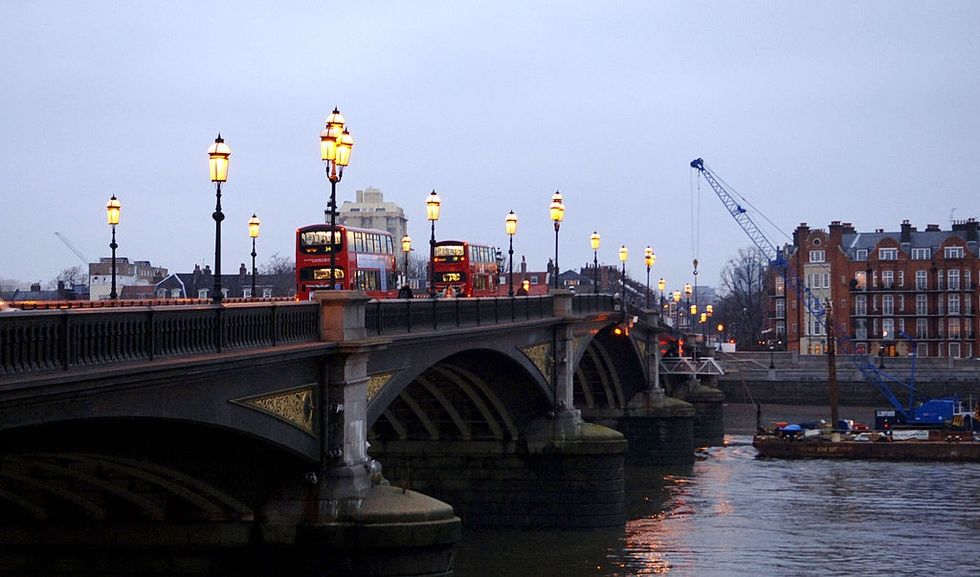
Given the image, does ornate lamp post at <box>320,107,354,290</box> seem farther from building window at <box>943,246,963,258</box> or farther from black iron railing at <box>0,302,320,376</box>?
building window at <box>943,246,963,258</box>

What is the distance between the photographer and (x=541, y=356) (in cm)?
4922

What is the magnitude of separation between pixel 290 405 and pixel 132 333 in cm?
667

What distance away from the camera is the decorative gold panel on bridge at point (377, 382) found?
30.9 m

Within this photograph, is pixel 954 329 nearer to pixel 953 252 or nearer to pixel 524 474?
pixel 953 252

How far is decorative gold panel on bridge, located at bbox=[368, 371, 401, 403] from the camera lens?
3086 centimetres

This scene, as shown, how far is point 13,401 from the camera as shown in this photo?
16703mm

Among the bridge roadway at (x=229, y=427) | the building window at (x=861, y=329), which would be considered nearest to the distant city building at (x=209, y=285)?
the building window at (x=861, y=329)

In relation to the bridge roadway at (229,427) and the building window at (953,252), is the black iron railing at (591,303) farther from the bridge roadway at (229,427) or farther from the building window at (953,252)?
the building window at (953,252)

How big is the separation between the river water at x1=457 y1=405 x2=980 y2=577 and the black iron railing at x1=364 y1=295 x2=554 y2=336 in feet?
21.9

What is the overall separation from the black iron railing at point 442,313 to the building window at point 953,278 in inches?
3390

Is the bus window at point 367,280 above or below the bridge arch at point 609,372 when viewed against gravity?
above

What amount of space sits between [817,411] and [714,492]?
4521cm

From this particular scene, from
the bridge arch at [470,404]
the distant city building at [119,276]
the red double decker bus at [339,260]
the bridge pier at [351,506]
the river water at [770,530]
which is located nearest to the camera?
the bridge pier at [351,506]

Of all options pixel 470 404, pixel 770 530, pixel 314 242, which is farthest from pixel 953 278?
pixel 470 404
